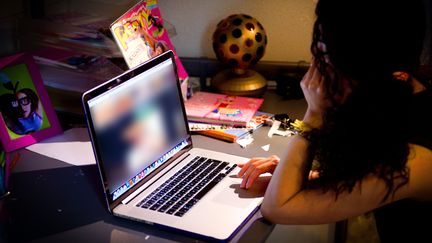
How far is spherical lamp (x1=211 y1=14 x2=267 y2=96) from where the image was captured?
1.57m

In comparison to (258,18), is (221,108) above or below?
below

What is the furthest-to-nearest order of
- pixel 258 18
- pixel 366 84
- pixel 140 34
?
pixel 258 18 → pixel 140 34 → pixel 366 84

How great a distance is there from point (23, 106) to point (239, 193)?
639mm

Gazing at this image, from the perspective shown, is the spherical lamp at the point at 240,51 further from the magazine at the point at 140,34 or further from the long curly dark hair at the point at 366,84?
the long curly dark hair at the point at 366,84

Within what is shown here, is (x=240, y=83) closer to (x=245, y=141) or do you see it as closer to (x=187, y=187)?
(x=245, y=141)

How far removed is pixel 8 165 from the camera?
1225 millimetres

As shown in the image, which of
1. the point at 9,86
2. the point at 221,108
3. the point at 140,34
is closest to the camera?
the point at 9,86

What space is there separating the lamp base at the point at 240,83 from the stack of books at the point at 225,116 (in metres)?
0.04

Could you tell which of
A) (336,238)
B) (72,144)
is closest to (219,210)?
(72,144)

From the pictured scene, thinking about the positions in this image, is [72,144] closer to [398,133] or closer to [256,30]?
[256,30]

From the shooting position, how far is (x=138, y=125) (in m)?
1.15

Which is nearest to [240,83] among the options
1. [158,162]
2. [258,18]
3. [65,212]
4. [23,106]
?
[258,18]

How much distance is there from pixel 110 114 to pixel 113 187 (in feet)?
0.51

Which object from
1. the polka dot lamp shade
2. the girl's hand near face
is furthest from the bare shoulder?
the polka dot lamp shade
